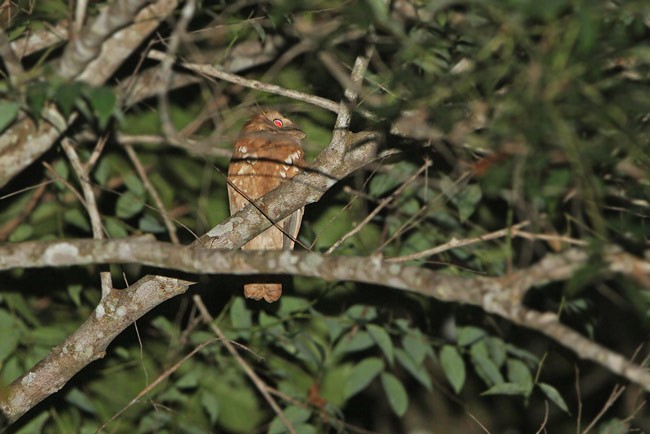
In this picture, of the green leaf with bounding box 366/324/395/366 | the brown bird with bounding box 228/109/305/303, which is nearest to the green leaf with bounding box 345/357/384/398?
the green leaf with bounding box 366/324/395/366

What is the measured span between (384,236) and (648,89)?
206 centimetres

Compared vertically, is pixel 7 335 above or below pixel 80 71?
below

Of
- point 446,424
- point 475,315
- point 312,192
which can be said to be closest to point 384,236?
point 475,315

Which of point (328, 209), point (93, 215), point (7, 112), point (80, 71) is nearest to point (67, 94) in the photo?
point (7, 112)

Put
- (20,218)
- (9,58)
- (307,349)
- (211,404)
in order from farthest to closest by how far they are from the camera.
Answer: (20,218) < (211,404) < (307,349) < (9,58)

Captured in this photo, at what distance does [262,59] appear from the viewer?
4.50 m

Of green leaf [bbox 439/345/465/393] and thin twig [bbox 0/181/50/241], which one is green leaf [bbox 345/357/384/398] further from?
thin twig [bbox 0/181/50/241]

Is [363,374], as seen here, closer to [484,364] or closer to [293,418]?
[293,418]

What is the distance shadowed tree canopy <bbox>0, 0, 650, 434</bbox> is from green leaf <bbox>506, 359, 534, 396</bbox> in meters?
0.02

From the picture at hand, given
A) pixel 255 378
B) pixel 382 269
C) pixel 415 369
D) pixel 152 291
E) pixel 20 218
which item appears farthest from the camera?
pixel 20 218

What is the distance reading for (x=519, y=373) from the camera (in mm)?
3871

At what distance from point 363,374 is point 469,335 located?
1.69 feet

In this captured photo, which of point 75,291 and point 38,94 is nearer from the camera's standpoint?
point 38,94

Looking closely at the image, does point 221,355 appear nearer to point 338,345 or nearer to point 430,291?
point 338,345
